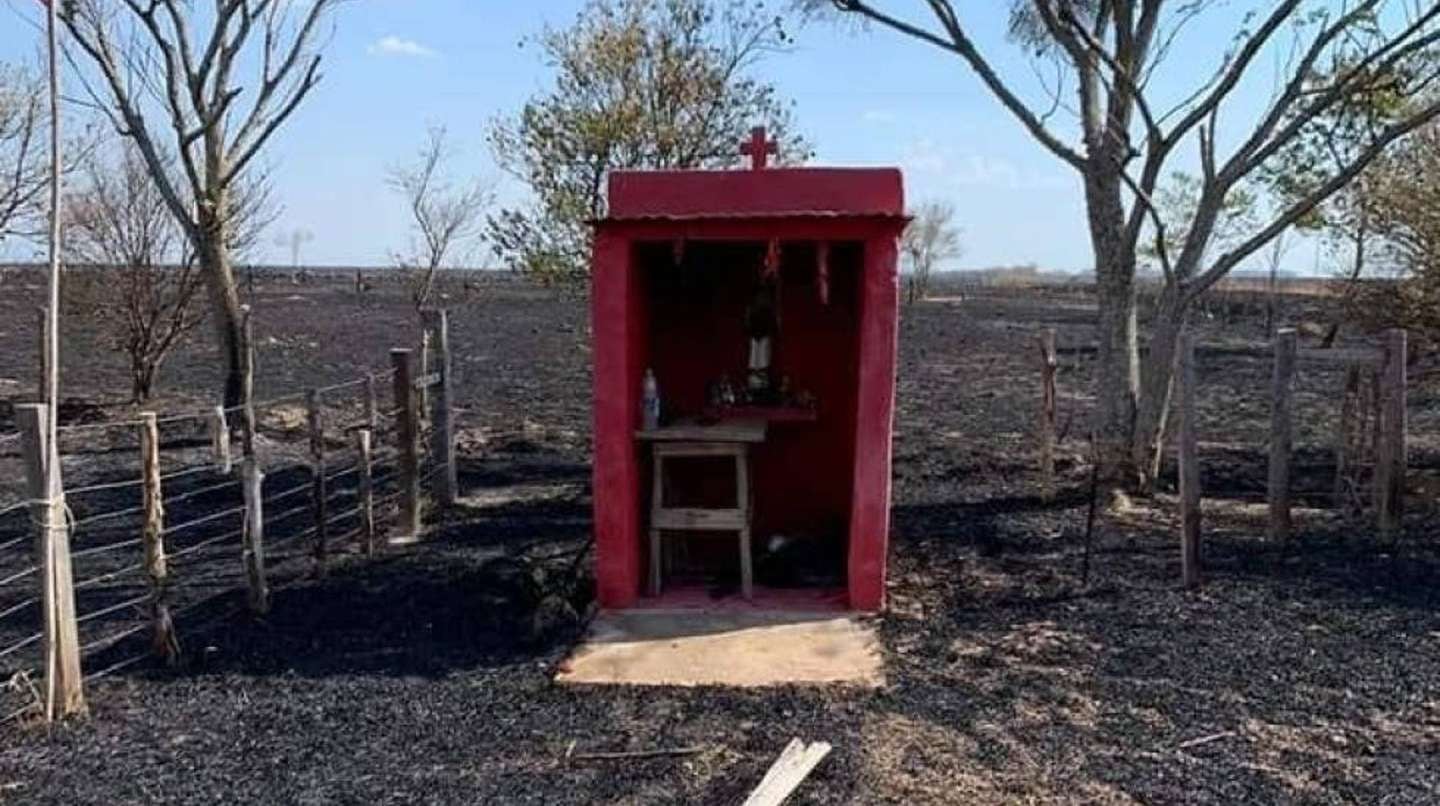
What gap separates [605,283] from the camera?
5980 millimetres

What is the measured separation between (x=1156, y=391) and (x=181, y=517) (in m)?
6.78

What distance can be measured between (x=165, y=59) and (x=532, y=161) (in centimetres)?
327

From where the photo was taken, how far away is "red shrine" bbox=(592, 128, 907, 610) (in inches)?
234

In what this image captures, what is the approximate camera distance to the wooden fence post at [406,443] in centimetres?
778

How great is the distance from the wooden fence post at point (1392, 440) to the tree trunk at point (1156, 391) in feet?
5.08

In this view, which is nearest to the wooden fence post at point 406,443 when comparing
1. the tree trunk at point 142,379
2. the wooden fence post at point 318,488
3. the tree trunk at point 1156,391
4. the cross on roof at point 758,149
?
the wooden fence post at point 318,488

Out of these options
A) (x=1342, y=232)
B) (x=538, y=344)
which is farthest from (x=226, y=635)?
(x=538, y=344)

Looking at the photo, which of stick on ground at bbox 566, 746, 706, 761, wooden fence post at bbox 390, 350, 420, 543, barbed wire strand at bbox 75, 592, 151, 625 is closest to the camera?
stick on ground at bbox 566, 746, 706, 761

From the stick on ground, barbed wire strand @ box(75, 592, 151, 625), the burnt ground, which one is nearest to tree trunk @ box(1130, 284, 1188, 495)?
the burnt ground

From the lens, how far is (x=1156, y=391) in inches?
355

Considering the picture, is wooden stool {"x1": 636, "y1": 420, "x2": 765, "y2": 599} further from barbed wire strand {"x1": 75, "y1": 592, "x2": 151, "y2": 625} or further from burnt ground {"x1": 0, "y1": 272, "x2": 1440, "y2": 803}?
barbed wire strand {"x1": 75, "y1": 592, "x2": 151, "y2": 625}

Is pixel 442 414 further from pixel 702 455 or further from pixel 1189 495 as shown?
pixel 1189 495

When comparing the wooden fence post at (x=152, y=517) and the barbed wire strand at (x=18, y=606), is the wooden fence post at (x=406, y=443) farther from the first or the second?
the wooden fence post at (x=152, y=517)

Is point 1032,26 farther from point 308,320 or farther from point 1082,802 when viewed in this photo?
point 308,320
